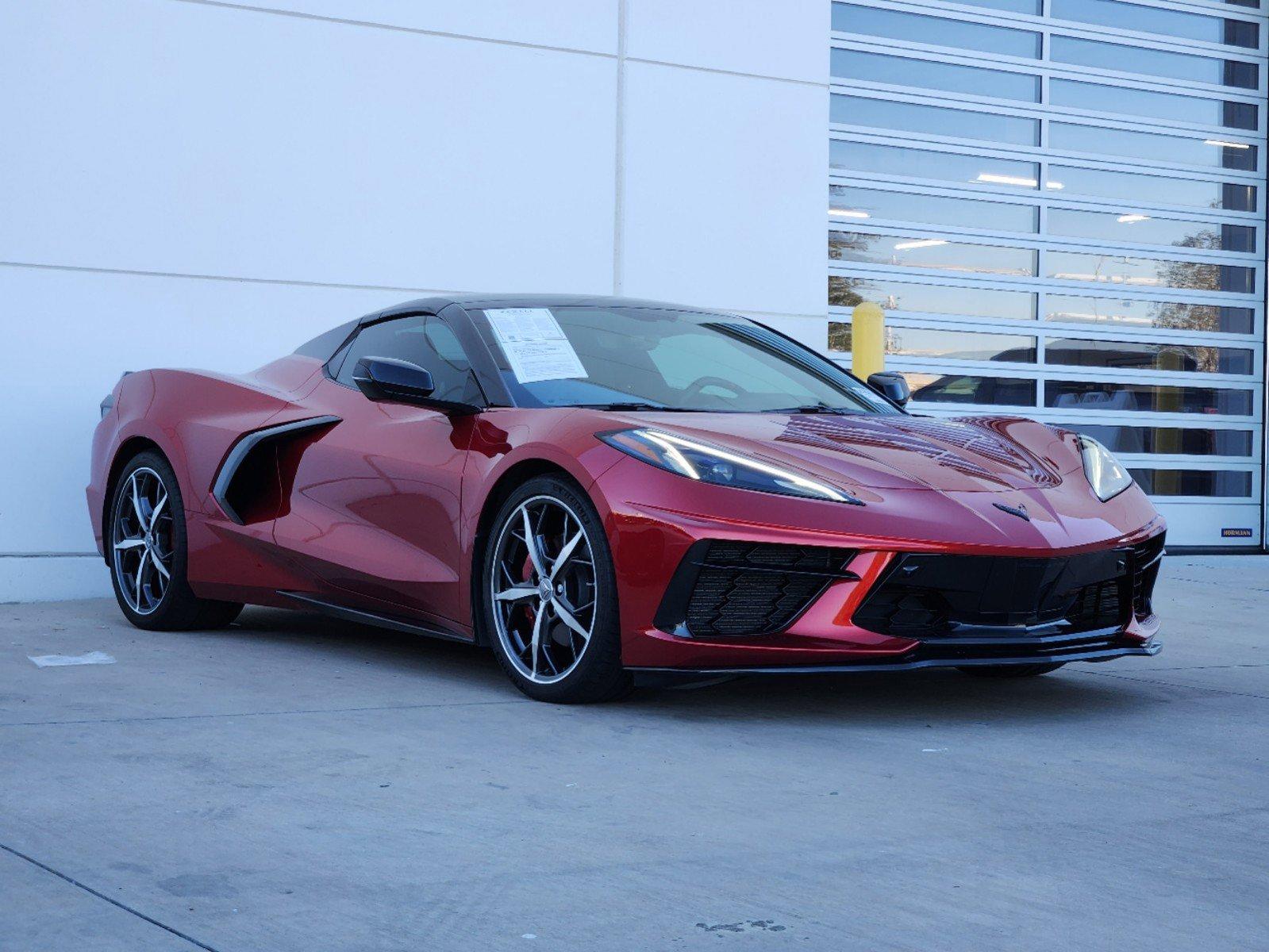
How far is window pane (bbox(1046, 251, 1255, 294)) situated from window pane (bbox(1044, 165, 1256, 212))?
0.43 m

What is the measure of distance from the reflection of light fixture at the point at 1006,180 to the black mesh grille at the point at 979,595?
6.87 m

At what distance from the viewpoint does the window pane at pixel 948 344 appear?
10.1 meters

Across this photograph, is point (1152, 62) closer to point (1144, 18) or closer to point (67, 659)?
point (1144, 18)

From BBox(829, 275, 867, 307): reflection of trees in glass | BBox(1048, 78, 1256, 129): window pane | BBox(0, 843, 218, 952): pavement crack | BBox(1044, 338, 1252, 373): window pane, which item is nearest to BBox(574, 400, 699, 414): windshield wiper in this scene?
BBox(0, 843, 218, 952): pavement crack

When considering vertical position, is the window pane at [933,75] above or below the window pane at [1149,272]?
above

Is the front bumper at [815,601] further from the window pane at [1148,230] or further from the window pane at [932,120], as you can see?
the window pane at [1148,230]

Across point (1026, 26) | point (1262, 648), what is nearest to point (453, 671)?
point (1262, 648)

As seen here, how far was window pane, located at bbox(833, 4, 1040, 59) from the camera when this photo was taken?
1036 cm

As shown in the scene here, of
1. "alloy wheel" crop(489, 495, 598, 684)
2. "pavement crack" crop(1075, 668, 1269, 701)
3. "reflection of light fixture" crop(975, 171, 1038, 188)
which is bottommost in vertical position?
"pavement crack" crop(1075, 668, 1269, 701)

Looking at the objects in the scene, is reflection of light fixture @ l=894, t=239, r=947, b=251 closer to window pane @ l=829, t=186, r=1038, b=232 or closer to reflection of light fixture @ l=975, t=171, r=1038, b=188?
window pane @ l=829, t=186, r=1038, b=232

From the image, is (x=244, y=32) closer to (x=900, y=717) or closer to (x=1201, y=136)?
(x=900, y=717)

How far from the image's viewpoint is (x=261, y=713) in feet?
14.1

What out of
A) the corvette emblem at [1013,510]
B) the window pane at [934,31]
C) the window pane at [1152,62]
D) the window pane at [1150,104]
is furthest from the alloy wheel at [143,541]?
the window pane at [1152,62]

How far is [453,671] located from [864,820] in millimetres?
2219
